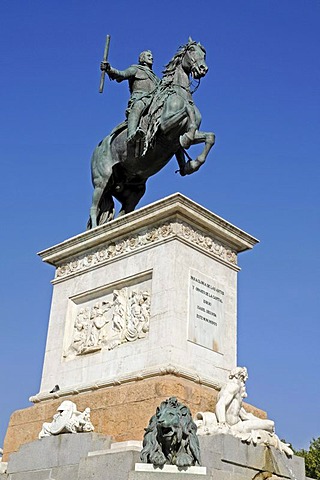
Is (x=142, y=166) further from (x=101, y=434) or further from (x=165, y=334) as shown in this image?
(x=101, y=434)

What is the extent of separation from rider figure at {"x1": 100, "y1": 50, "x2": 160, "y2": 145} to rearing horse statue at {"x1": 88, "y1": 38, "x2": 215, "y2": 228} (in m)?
0.22

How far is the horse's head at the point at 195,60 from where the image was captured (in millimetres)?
13805

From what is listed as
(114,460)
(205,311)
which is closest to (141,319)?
(205,311)

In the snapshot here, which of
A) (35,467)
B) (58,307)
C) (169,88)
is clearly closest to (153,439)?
(35,467)

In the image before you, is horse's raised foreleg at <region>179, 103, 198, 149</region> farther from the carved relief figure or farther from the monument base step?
the monument base step

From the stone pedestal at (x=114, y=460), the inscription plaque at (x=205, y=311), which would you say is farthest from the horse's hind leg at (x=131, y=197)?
the stone pedestal at (x=114, y=460)

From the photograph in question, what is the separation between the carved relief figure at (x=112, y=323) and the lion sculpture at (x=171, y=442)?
3711 millimetres

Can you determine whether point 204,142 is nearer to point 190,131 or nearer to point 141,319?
point 190,131

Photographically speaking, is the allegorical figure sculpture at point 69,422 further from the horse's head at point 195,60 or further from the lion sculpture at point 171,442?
the horse's head at point 195,60

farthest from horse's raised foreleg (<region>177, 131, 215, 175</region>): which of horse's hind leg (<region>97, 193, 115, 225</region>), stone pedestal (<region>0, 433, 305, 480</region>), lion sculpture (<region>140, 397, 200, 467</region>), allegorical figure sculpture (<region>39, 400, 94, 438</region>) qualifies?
lion sculpture (<region>140, 397, 200, 467</region>)

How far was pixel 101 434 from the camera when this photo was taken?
10703mm

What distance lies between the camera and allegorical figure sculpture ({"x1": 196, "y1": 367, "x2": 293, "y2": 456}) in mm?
10016

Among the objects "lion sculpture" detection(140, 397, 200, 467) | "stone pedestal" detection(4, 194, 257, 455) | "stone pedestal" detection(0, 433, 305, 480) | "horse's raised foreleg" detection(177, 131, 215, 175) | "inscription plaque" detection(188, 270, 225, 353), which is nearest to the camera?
"lion sculpture" detection(140, 397, 200, 467)

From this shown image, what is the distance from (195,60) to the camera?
13.8 metres
